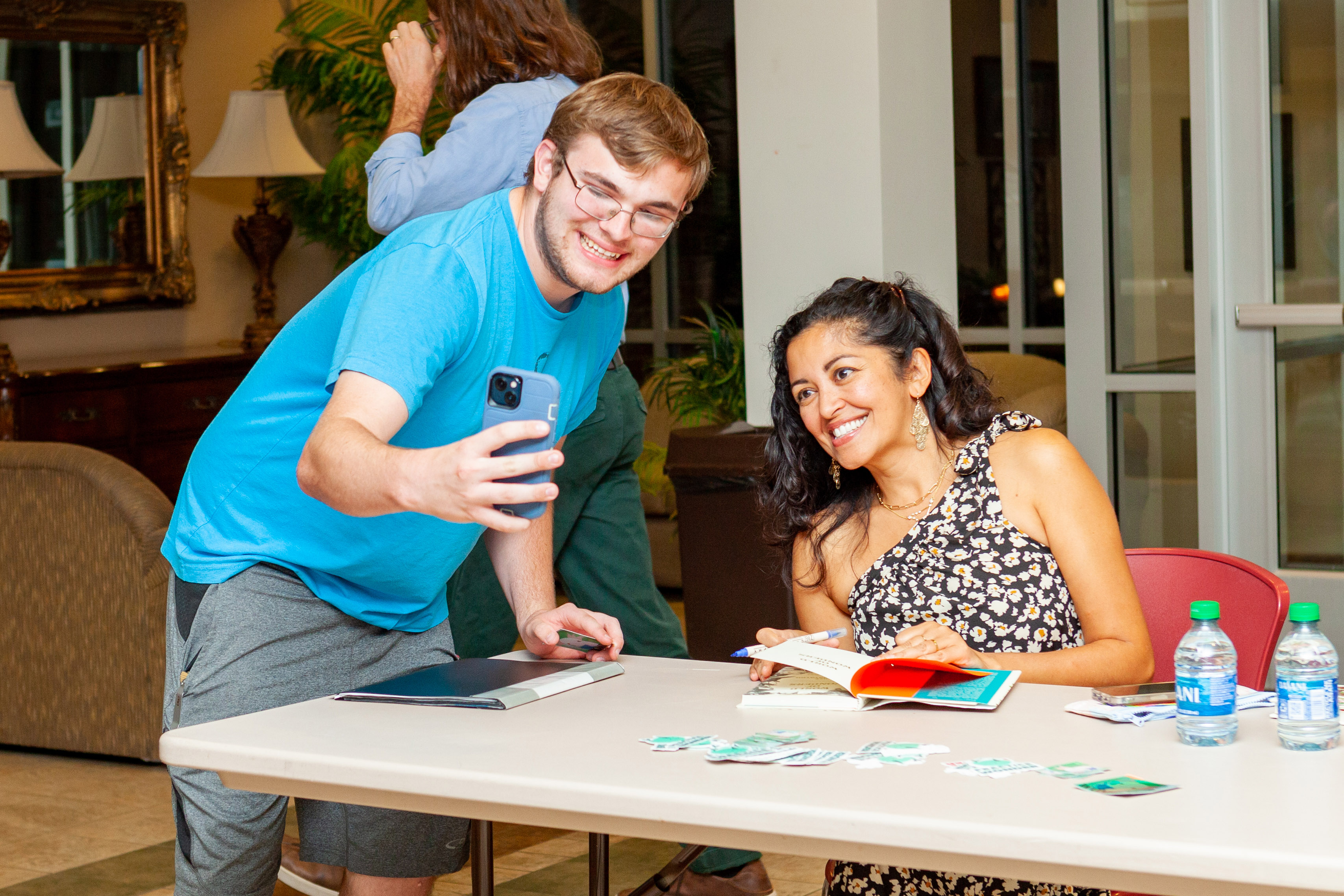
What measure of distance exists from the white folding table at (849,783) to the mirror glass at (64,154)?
5.34 metres

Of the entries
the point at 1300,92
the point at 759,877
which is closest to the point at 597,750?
the point at 759,877

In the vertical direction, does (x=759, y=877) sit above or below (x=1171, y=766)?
below

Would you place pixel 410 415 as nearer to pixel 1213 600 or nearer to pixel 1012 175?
pixel 1213 600

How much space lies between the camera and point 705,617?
13.3 feet

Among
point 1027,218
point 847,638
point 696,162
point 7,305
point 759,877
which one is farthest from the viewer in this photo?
point 1027,218

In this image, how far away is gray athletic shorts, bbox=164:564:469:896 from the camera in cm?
204

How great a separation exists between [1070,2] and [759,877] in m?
2.82

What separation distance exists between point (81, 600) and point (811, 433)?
2.50 meters

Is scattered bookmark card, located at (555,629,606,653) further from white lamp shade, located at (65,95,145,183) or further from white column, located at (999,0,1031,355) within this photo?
white lamp shade, located at (65,95,145,183)

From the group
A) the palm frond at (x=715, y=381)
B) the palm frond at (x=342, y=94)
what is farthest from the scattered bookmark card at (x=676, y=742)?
the palm frond at (x=342, y=94)

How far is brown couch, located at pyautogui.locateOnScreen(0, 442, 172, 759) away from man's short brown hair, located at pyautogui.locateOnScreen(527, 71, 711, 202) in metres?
2.46

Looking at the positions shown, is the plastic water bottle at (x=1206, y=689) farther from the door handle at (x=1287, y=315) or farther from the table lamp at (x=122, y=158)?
the table lamp at (x=122, y=158)

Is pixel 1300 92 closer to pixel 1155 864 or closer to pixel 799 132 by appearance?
pixel 799 132

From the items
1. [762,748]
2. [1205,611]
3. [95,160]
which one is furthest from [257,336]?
[1205,611]
